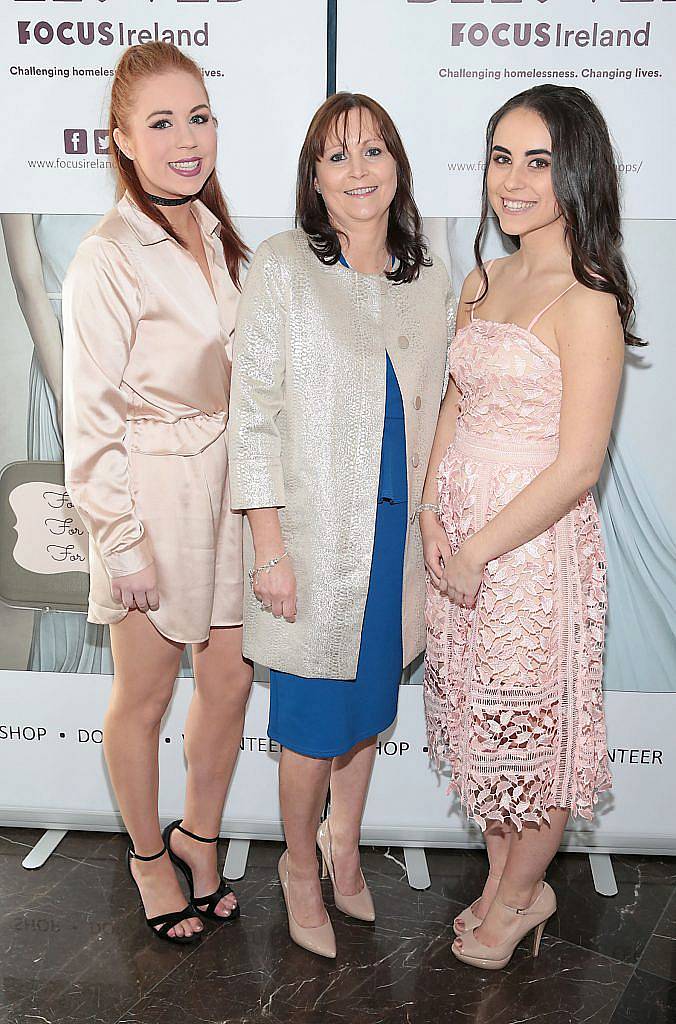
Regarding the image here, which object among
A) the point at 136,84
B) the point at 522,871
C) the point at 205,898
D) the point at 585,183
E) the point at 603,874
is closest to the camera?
the point at 585,183

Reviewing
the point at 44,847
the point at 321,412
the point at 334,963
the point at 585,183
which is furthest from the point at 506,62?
the point at 44,847

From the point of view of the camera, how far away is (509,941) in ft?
7.29

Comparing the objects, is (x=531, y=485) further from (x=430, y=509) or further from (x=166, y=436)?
(x=166, y=436)

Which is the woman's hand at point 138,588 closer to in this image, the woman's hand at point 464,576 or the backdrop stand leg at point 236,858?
the woman's hand at point 464,576

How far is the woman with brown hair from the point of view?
1.91 meters

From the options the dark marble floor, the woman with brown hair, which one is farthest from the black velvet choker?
the dark marble floor

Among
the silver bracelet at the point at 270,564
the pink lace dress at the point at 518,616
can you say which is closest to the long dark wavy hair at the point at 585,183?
the pink lace dress at the point at 518,616

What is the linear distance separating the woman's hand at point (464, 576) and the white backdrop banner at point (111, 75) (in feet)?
3.10

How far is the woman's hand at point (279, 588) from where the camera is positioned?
1.96 meters

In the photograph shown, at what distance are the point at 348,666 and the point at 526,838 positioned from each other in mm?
567

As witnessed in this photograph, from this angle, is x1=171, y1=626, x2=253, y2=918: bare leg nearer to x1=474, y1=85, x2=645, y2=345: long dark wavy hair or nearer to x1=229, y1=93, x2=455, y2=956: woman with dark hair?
x1=229, y1=93, x2=455, y2=956: woman with dark hair

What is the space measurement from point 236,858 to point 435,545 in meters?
1.15

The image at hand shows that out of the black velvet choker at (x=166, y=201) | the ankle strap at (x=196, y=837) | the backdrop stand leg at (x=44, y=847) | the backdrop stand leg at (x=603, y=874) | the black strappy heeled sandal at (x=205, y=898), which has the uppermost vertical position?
the black velvet choker at (x=166, y=201)

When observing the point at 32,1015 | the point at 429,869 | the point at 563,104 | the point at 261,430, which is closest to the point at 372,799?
the point at 429,869
